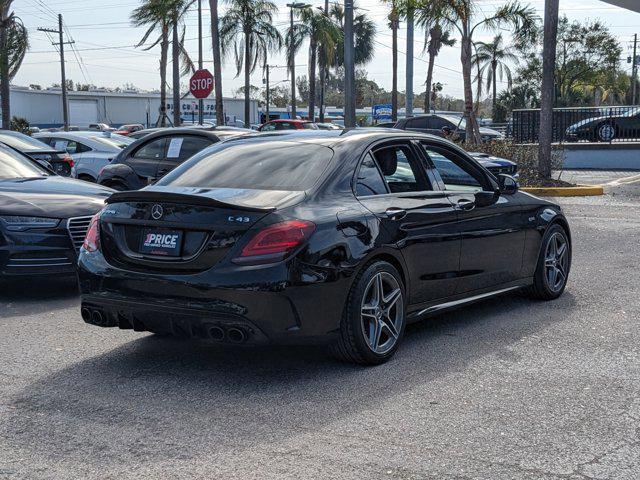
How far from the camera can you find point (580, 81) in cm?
5669

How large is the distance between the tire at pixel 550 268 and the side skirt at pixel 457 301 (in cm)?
18

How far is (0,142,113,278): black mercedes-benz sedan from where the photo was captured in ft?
26.9

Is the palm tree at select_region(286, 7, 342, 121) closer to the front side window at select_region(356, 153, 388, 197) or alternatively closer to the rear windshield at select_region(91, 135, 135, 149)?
the rear windshield at select_region(91, 135, 135, 149)

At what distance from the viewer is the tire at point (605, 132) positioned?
96.1ft

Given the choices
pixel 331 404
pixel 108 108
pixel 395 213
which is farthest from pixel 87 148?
pixel 108 108

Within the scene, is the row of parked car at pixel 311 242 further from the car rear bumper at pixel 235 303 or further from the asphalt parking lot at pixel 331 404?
the asphalt parking lot at pixel 331 404

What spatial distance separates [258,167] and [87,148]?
510 inches

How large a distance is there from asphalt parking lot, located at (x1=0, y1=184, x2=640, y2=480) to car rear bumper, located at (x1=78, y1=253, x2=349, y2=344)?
36 cm

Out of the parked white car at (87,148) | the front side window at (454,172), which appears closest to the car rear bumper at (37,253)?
the front side window at (454,172)

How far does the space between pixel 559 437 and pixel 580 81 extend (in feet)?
181

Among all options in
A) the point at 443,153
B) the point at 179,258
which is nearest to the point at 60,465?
the point at 179,258

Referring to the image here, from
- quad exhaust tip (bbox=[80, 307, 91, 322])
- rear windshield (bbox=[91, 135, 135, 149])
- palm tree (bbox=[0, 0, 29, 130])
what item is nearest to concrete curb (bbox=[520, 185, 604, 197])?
rear windshield (bbox=[91, 135, 135, 149])

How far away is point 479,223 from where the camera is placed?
22.8 feet

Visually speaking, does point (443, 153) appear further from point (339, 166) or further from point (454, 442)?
point (454, 442)
